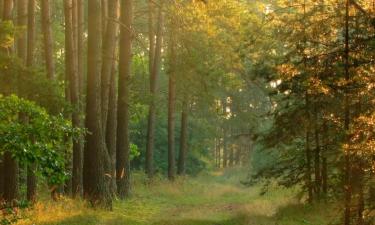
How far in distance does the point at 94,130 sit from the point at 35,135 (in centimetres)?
791

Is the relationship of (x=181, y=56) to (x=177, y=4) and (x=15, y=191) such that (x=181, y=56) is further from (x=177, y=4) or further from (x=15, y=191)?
(x=15, y=191)

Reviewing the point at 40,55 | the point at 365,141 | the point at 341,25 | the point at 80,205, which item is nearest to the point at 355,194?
the point at 365,141

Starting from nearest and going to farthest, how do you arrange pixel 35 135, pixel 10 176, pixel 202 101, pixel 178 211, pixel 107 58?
pixel 35 135, pixel 10 176, pixel 107 58, pixel 178 211, pixel 202 101

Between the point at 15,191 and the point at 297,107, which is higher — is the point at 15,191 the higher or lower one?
the lower one

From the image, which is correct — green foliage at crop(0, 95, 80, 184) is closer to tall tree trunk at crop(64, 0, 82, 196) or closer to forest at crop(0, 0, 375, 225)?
forest at crop(0, 0, 375, 225)

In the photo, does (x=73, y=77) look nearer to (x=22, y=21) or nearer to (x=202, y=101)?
(x=22, y=21)

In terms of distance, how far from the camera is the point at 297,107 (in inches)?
664

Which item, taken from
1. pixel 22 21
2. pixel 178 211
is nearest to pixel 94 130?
pixel 22 21

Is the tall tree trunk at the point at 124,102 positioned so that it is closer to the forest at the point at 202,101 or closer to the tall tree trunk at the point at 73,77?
the forest at the point at 202,101

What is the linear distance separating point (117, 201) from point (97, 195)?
3625 millimetres

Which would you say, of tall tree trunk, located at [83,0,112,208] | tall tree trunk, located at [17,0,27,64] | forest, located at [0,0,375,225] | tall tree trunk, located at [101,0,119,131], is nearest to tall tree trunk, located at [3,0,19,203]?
forest, located at [0,0,375,225]

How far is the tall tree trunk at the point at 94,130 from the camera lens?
16.0 metres

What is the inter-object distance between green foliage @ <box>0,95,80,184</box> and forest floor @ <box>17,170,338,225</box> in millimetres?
1095

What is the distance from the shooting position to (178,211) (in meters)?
20.0
